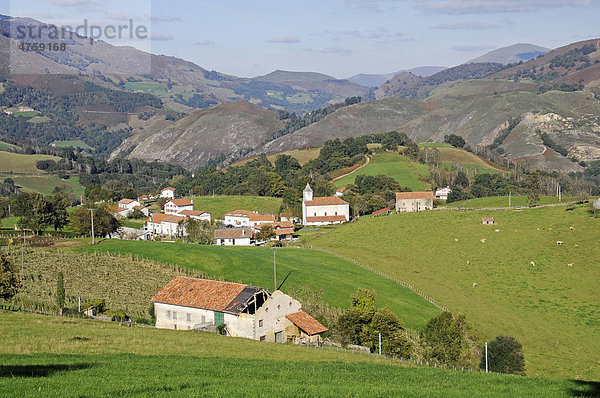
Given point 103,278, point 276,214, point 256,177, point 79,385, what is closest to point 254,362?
point 79,385

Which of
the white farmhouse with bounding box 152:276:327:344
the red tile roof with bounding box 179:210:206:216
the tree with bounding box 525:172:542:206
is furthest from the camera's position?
the red tile roof with bounding box 179:210:206:216

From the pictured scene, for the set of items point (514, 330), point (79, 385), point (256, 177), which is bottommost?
point (514, 330)

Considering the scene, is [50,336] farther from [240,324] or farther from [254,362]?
[240,324]

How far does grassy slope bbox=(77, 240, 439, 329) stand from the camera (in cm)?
5552

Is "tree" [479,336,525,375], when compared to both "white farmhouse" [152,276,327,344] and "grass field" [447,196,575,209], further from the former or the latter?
"grass field" [447,196,575,209]

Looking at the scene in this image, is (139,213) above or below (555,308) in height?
above

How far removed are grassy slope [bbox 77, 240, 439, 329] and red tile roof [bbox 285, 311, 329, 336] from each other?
8689 millimetres

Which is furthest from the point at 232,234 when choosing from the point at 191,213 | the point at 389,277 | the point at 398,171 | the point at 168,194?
the point at 398,171

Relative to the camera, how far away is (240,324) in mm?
42281

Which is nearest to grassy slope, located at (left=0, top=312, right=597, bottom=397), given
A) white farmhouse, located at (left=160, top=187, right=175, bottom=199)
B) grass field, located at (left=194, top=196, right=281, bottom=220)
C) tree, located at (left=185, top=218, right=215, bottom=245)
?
tree, located at (left=185, top=218, right=215, bottom=245)

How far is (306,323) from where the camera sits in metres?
44.1

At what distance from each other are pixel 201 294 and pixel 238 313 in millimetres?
5331

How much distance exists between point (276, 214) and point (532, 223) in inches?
2325

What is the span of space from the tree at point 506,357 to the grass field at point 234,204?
3663 inches
